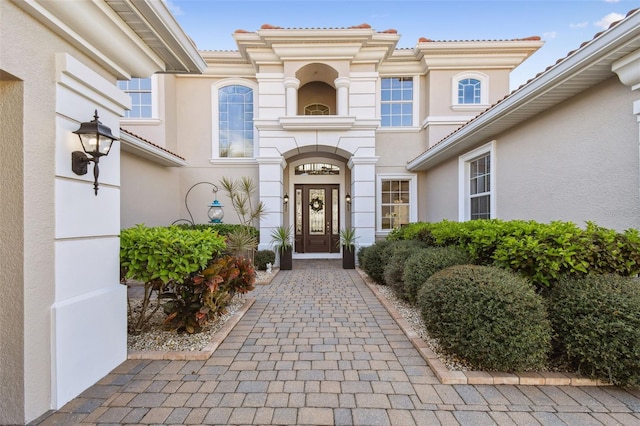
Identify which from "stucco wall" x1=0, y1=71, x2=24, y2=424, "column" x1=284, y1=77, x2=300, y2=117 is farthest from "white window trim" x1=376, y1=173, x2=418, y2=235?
"stucco wall" x1=0, y1=71, x2=24, y2=424

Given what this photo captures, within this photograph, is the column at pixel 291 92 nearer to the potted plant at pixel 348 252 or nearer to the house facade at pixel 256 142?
the house facade at pixel 256 142

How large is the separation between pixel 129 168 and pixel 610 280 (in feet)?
27.0

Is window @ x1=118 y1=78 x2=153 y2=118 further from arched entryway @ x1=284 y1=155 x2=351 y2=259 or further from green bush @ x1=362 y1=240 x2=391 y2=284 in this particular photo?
green bush @ x1=362 y1=240 x2=391 y2=284

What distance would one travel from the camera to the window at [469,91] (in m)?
9.07

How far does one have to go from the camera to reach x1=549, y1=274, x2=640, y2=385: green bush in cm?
235

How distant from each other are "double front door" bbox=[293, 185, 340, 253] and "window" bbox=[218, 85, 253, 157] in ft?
7.51

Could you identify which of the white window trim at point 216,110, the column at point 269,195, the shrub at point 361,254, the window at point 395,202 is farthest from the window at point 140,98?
the window at point 395,202

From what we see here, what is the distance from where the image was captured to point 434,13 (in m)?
6.42

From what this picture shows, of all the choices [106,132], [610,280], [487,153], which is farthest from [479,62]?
[106,132]

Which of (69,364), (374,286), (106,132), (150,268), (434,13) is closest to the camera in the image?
(69,364)

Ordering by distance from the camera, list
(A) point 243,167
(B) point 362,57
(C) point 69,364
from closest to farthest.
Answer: (C) point 69,364, (B) point 362,57, (A) point 243,167

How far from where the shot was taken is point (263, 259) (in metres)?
7.64

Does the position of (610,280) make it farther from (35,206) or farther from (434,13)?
(434,13)

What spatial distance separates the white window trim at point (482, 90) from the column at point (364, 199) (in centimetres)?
323
